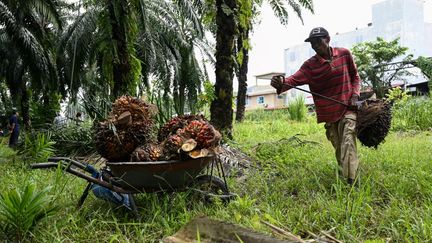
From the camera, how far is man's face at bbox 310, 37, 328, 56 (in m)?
4.71

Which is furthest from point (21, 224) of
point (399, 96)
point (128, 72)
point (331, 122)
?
point (399, 96)

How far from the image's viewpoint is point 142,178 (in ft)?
11.8

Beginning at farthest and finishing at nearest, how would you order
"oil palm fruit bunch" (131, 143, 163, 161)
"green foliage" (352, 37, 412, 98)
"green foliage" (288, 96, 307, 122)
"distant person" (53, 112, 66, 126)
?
1. "green foliage" (352, 37, 412, 98)
2. "green foliage" (288, 96, 307, 122)
3. "distant person" (53, 112, 66, 126)
4. "oil palm fruit bunch" (131, 143, 163, 161)

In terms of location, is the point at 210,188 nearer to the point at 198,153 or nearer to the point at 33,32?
the point at 198,153

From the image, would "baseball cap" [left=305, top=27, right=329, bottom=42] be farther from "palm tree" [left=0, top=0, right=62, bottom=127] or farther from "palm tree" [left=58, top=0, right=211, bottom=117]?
"palm tree" [left=0, top=0, right=62, bottom=127]

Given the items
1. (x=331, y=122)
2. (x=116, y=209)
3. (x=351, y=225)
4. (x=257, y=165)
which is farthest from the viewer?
(x=257, y=165)

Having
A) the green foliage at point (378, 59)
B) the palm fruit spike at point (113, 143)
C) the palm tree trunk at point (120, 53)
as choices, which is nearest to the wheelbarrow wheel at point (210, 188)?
the palm fruit spike at point (113, 143)

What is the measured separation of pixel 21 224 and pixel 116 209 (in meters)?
0.92

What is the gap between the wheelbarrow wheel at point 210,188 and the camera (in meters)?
3.94

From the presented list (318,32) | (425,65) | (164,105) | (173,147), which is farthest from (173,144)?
(425,65)

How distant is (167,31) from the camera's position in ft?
56.9

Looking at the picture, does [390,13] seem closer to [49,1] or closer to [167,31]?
[167,31]

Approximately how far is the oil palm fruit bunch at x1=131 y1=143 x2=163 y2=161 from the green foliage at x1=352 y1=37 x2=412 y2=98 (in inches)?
888

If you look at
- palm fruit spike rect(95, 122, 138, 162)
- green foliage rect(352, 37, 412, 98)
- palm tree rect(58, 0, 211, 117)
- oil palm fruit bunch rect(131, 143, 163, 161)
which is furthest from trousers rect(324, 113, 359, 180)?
green foliage rect(352, 37, 412, 98)
